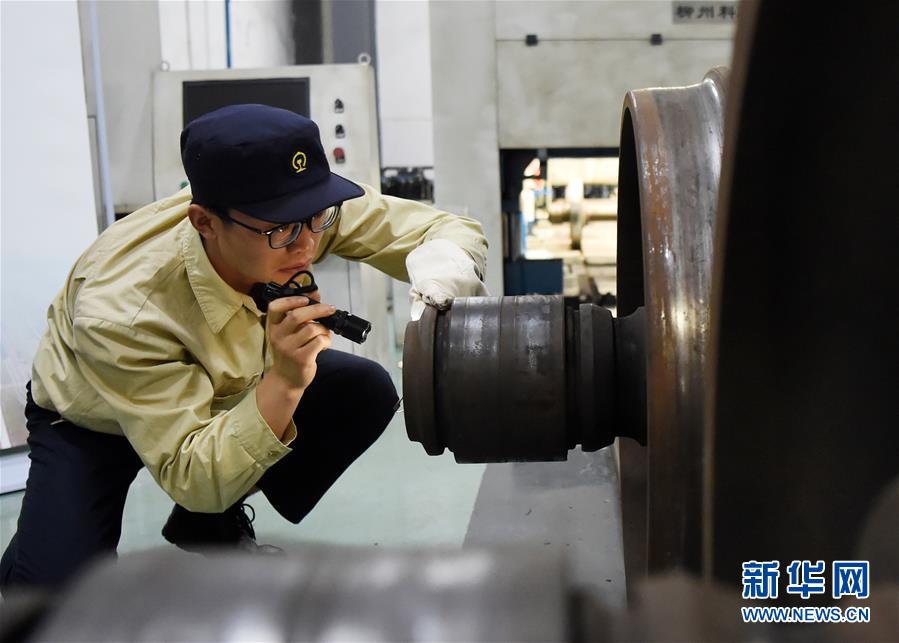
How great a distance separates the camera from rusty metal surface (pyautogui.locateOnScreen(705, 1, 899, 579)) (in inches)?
20.8

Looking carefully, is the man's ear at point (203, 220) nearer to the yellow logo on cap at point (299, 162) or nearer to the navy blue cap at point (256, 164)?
the navy blue cap at point (256, 164)

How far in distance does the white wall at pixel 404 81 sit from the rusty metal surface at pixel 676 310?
4637mm

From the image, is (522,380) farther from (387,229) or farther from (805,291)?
(387,229)

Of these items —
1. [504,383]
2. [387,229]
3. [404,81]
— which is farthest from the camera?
[404,81]

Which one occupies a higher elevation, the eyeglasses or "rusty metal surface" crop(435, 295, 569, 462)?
the eyeglasses

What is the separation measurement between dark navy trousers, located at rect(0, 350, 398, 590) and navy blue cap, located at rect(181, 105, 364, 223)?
1.38ft

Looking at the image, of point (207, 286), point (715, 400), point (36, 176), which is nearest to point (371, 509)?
point (207, 286)

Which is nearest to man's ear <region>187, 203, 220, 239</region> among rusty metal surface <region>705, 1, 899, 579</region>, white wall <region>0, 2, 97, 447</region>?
rusty metal surface <region>705, 1, 899, 579</region>

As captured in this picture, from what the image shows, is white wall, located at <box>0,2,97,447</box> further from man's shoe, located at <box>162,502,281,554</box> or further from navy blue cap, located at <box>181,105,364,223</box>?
navy blue cap, located at <box>181,105,364,223</box>

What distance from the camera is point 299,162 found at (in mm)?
1115

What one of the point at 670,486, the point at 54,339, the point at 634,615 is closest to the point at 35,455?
the point at 54,339

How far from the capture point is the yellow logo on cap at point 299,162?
1.11 m

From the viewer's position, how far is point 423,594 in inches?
15.6

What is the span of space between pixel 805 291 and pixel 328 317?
655 mm
